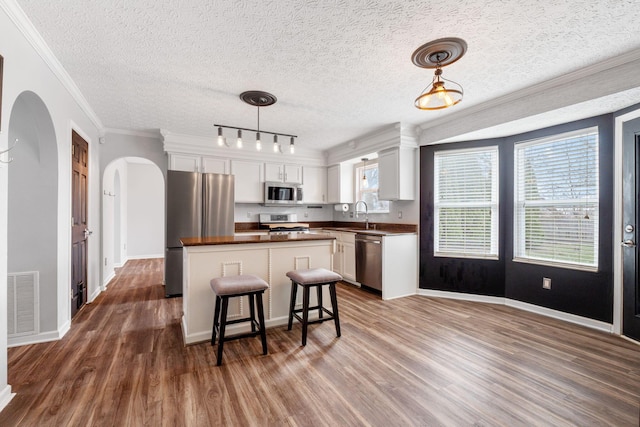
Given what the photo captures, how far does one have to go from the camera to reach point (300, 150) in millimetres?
5609

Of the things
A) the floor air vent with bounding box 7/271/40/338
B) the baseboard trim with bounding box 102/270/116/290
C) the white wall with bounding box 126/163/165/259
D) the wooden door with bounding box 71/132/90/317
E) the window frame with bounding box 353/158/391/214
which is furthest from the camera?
the white wall with bounding box 126/163/165/259

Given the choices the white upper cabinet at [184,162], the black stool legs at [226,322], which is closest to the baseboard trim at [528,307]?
the black stool legs at [226,322]

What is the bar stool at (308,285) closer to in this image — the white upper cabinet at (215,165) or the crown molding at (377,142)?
the crown molding at (377,142)

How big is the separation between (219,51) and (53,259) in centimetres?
232

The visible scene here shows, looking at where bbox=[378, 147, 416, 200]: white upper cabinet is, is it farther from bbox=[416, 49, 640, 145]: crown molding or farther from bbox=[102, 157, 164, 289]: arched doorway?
bbox=[102, 157, 164, 289]: arched doorway

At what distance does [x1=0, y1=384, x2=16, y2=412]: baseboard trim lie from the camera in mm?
1723

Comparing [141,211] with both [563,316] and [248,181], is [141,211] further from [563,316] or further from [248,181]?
[563,316]

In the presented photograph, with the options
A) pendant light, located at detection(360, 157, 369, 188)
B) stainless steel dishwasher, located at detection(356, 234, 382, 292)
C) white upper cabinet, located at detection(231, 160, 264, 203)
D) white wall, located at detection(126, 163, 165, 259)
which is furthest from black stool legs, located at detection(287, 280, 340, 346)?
white wall, located at detection(126, 163, 165, 259)

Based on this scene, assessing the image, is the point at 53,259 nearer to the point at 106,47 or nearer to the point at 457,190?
the point at 106,47

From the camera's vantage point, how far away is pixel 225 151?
4992 mm

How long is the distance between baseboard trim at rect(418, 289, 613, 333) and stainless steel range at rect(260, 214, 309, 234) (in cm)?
233

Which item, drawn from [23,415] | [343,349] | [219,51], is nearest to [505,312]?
[343,349]

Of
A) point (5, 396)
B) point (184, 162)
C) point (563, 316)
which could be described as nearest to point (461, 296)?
point (563, 316)

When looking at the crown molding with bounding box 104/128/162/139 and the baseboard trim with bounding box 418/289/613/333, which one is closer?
the baseboard trim with bounding box 418/289/613/333
